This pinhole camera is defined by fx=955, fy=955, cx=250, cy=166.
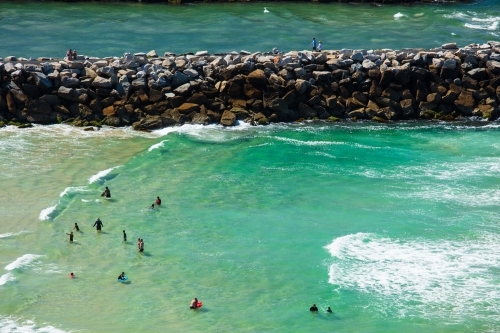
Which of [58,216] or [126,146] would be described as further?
[126,146]

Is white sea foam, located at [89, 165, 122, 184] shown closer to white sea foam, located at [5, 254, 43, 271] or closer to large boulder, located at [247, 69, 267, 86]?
white sea foam, located at [5, 254, 43, 271]

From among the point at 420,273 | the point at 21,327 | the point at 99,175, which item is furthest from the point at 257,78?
the point at 21,327

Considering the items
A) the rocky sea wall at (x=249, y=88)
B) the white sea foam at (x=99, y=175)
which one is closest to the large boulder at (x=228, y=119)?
the rocky sea wall at (x=249, y=88)

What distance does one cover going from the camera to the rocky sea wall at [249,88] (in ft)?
175

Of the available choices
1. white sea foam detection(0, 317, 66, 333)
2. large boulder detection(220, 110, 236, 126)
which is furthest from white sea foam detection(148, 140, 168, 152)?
white sea foam detection(0, 317, 66, 333)

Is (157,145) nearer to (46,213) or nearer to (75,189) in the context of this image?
(75,189)

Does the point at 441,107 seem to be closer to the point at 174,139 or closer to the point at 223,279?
the point at 174,139

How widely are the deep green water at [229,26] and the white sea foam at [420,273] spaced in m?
30.0

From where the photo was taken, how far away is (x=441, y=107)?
181 feet

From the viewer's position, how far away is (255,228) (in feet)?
136

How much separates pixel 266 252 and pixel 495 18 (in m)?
47.0

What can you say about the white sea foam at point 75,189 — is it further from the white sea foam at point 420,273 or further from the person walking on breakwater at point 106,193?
the white sea foam at point 420,273

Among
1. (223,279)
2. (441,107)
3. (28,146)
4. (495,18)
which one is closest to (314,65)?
(441,107)

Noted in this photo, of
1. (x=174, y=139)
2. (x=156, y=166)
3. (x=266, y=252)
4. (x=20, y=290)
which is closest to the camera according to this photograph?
(x=20, y=290)
